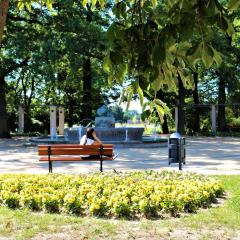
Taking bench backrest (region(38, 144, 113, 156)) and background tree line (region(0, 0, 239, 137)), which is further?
bench backrest (region(38, 144, 113, 156))

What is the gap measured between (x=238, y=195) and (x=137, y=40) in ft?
21.1

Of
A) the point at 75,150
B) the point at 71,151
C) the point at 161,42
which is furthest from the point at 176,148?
the point at 161,42

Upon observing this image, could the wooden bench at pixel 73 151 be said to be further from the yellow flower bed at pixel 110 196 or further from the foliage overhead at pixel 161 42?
the foliage overhead at pixel 161 42

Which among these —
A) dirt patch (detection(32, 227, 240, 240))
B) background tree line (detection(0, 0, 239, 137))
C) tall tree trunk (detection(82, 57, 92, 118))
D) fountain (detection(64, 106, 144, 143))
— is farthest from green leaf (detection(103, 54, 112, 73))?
tall tree trunk (detection(82, 57, 92, 118))

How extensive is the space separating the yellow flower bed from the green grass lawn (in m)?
0.26

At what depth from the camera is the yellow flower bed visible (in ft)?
22.4

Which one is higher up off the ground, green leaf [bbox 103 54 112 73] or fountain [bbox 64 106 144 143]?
green leaf [bbox 103 54 112 73]

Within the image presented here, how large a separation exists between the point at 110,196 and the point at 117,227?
1.41 meters

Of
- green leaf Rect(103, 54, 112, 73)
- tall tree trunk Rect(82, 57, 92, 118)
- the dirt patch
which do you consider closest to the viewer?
green leaf Rect(103, 54, 112, 73)

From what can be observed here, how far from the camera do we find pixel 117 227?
6.01 meters

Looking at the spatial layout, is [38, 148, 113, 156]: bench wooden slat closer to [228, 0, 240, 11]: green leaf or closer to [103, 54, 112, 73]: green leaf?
[103, 54, 112, 73]: green leaf

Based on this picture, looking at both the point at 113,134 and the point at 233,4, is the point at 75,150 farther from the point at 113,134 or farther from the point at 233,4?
the point at 113,134

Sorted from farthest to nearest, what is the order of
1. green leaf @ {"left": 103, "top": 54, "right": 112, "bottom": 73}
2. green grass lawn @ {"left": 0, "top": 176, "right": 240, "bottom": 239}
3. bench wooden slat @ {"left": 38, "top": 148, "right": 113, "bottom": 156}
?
bench wooden slat @ {"left": 38, "top": 148, "right": 113, "bottom": 156}, green grass lawn @ {"left": 0, "top": 176, "right": 240, "bottom": 239}, green leaf @ {"left": 103, "top": 54, "right": 112, "bottom": 73}

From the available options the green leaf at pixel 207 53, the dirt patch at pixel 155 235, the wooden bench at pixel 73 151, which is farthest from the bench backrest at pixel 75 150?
the green leaf at pixel 207 53
